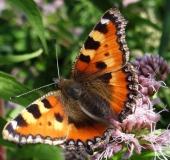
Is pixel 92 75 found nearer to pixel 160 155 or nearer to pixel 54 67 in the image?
pixel 160 155

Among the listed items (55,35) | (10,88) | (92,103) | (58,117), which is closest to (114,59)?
(92,103)

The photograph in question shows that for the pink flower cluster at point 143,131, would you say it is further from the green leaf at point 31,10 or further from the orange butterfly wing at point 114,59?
the green leaf at point 31,10

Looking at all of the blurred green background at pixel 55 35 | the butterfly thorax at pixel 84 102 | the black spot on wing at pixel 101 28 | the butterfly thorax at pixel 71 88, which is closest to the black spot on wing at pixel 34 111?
the butterfly thorax at pixel 84 102

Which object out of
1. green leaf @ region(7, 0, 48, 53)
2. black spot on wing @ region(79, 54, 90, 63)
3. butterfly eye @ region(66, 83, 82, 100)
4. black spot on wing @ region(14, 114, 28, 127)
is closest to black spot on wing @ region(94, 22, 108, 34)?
black spot on wing @ region(79, 54, 90, 63)

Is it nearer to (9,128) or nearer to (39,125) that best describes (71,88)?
(39,125)

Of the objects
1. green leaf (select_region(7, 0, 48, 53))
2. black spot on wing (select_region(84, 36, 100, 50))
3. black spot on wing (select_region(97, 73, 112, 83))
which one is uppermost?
green leaf (select_region(7, 0, 48, 53))

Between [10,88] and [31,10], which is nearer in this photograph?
[31,10]

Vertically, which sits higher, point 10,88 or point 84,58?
point 84,58

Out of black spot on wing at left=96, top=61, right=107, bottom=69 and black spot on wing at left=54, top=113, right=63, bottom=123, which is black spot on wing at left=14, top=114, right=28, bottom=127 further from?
black spot on wing at left=96, top=61, right=107, bottom=69
